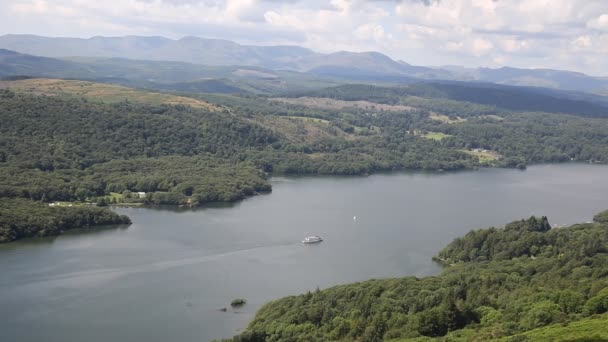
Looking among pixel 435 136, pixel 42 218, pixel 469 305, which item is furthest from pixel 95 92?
pixel 469 305

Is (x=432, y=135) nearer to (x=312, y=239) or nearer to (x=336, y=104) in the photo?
(x=336, y=104)

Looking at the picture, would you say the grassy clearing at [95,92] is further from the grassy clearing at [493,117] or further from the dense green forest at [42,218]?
the grassy clearing at [493,117]

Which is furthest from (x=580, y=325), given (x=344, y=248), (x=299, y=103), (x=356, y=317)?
(x=299, y=103)

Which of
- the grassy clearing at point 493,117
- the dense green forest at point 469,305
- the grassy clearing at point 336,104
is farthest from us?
the grassy clearing at point 336,104

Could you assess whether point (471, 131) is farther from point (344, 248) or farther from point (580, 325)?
point (580, 325)

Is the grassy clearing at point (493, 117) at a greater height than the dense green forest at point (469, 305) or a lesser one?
greater

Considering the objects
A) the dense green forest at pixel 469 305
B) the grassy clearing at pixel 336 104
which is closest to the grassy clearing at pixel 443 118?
the grassy clearing at pixel 336 104

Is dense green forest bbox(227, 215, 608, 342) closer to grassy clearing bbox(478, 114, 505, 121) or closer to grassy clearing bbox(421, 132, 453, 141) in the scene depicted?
grassy clearing bbox(421, 132, 453, 141)

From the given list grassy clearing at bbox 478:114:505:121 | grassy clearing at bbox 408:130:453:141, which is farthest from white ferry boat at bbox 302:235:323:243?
grassy clearing at bbox 478:114:505:121
